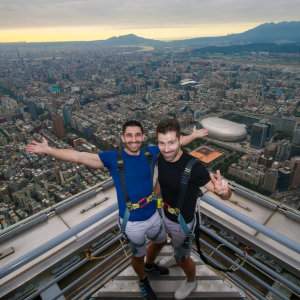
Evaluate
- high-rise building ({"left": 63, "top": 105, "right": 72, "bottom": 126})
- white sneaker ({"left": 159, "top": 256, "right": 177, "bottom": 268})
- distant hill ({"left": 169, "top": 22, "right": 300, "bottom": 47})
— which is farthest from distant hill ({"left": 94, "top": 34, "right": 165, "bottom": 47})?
white sneaker ({"left": 159, "top": 256, "right": 177, "bottom": 268})

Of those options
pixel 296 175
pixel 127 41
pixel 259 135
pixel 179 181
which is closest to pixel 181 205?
pixel 179 181

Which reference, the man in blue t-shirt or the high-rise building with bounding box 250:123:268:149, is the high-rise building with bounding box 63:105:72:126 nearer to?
the high-rise building with bounding box 250:123:268:149

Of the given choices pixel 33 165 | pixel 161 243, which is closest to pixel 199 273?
pixel 161 243

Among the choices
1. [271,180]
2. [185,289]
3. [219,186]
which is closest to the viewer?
[219,186]

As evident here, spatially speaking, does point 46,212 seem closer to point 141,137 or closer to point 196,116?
point 141,137

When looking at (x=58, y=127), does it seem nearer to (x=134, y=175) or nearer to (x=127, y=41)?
(x=134, y=175)

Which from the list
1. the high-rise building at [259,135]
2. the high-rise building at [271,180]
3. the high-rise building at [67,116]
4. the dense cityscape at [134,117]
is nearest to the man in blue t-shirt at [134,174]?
the dense cityscape at [134,117]
